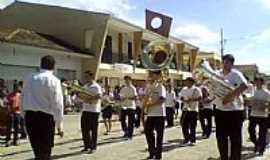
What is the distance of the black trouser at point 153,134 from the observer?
12.1 meters

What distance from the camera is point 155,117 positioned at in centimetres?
1220

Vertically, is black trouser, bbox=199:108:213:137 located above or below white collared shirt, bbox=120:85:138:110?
below

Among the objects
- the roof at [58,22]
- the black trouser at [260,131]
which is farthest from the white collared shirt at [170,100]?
the roof at [58,22]

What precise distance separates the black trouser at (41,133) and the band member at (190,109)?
741cm

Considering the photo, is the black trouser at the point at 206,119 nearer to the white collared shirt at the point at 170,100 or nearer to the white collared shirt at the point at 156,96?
the white collared shirt at the point at 170,100

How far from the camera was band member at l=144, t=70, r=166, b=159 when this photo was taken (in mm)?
12148

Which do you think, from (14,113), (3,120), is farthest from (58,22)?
(3,120)

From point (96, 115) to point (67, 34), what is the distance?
2416cm

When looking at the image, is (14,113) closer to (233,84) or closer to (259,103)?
(259,103)

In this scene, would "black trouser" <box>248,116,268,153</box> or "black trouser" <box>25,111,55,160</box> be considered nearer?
"black trouser" <box>25,111,55,160</box>

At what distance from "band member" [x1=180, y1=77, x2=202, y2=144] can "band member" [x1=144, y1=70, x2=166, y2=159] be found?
357 centimetres

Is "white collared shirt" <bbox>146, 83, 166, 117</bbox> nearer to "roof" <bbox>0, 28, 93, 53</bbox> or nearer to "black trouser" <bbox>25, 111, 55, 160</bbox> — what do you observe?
"black trouser" <bbox>25, 111, 55, 160</bbox>

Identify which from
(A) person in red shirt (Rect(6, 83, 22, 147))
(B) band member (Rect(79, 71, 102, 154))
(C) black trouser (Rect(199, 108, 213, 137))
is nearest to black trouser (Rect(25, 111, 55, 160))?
(B) band member (Rect(79, 71, 102, 154))

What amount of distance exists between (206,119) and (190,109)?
250cm
